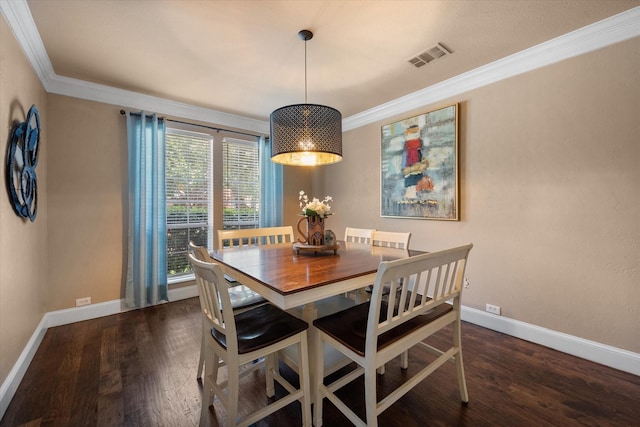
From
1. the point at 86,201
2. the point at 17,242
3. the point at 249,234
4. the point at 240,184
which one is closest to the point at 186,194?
the point at 240,184

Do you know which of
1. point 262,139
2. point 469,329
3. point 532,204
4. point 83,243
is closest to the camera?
point 532,204

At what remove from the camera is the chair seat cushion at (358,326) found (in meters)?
1.29

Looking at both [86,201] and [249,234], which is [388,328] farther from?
[86,201]

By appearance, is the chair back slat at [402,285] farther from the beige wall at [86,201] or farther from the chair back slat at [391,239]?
the beige wall at [86,201]

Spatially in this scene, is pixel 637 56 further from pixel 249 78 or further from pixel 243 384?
pixel 243 384

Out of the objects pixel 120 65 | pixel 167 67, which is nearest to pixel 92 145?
pixel 120 65

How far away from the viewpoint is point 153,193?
309cm

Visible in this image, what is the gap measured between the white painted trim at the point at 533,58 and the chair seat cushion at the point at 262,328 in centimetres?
276

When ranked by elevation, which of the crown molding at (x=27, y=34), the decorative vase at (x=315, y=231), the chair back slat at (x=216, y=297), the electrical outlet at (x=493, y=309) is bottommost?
the electrical outlet at (x=493, y=309)

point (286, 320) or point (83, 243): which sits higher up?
point (83, 243)

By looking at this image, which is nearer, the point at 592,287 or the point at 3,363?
the point at 3,363

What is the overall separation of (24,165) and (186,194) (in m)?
1.59

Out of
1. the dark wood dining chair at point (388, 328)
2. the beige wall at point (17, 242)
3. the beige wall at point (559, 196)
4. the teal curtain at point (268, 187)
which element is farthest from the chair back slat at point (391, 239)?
the beige wall at point (17, 242)

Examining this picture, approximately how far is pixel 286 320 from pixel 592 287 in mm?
2358
